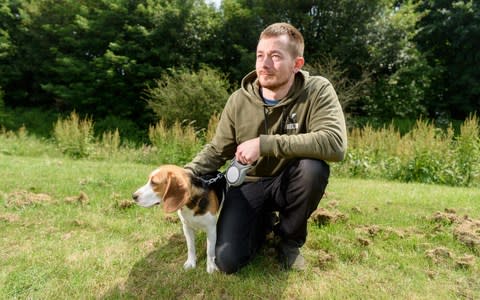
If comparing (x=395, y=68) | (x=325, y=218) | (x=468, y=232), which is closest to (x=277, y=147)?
(x=325, y=218)

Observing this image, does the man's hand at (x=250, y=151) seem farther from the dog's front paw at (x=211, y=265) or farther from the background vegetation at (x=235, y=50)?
the background vegetation at (x=235, y=50)

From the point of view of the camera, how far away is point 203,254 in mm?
3035

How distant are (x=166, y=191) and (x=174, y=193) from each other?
52mm

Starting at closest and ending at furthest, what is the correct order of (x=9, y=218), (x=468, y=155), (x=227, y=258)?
(x=227, y=258) < (x=9, y=218) < (x=468, y=155)

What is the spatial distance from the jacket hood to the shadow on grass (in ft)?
4.01

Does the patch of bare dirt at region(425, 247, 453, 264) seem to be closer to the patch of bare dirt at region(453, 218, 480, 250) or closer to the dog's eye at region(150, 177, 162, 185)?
the patch of bare dirt at region(453, 218, 480, 250)

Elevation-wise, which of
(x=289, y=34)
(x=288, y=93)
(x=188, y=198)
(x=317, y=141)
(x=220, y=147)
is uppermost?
(x=289, y=34)

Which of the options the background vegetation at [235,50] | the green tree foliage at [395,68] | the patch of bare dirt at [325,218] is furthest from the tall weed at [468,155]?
the green tree foliage at [395,68]

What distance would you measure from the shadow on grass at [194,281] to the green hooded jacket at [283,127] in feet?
2.33

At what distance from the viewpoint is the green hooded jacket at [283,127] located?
246 centimetres

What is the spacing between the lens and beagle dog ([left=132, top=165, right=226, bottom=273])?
2389mm


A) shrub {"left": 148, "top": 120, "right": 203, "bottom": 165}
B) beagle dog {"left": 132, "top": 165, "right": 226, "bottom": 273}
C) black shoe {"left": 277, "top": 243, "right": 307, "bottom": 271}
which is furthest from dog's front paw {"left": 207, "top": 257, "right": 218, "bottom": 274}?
shrub {"left": 148, "top": 120, "right": 203, "bottom": 165}

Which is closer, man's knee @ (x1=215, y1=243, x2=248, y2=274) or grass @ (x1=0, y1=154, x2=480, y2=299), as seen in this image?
grass @ (x1=0, y1=154, x2=480, y2=299)

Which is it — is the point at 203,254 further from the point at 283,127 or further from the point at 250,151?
the point at 283,127
